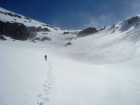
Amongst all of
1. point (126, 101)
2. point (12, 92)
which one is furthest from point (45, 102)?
point (126, 101)

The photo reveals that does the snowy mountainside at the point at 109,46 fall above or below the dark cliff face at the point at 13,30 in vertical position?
below

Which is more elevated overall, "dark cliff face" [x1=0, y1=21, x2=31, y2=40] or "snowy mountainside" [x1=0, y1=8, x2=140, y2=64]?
"dark cliff face" [x1=0, y1=21, x2=31, y2=40]

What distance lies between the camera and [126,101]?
902cm

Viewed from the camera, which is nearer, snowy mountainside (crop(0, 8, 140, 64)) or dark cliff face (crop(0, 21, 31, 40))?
snowy mountainside (crop(0, 8, 140, 64))

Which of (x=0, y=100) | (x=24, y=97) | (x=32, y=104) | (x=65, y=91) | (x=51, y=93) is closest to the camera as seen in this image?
(x=0, y=100)

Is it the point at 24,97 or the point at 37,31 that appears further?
the point at 37,31

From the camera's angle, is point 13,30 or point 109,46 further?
point 13,30

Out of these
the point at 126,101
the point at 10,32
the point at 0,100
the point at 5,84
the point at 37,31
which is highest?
the point at 37,31

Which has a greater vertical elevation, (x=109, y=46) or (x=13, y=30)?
(x=13, y=30)

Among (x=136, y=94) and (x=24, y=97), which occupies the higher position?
(x=24, y=97)

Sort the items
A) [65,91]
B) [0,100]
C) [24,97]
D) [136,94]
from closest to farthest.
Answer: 1. [0,100]
2. [24,97]
3. [65,91]
4. [136,94]

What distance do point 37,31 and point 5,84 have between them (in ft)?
392

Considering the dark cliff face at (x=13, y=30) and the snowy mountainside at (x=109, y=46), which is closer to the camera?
the snowy mountainside at (x=109, y=46)

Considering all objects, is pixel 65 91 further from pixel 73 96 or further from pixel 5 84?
pixel 5 84
